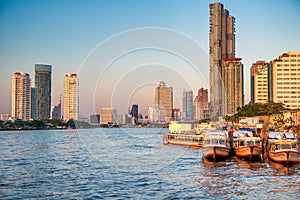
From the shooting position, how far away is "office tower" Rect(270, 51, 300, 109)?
197250 mm

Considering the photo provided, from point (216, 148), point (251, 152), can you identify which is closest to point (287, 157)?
point (251, 152)

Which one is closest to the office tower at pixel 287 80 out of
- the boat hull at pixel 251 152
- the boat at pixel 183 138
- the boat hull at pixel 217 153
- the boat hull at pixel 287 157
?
the boat at pixel 183 138

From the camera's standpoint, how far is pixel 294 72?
19712 cm

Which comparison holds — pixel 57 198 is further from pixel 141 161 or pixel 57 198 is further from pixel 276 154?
pixel 276 154

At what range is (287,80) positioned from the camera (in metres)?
198

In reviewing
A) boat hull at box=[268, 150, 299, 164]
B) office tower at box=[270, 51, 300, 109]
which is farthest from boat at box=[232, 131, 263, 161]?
office tower at box=[270, 51, 300, 109]

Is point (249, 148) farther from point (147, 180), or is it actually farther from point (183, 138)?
point (183, 138)

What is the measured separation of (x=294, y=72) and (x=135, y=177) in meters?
178

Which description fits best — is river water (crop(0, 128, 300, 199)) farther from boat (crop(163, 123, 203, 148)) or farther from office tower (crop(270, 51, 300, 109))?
office tower (crop(270, 51, 300, 109))

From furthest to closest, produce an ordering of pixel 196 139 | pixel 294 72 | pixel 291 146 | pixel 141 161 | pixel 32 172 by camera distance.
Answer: pixel 294 72
pixel 196 139
pixel 141 161
pixel 291 146
pixel 32 172

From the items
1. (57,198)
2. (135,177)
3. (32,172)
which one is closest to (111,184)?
(135,177)

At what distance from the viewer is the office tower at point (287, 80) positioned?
197250 millimetres

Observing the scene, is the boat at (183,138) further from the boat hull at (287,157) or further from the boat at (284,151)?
the boat hull at (287,157)

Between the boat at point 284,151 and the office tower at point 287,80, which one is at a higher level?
the office tower at point 287,80
